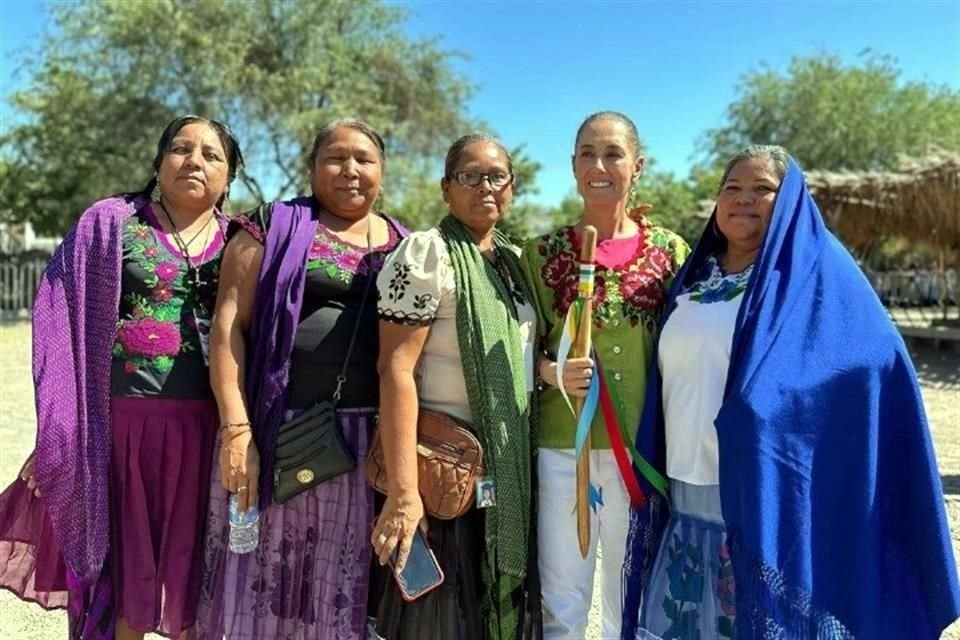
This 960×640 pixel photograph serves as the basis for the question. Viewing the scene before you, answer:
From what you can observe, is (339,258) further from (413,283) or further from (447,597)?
(447,597)

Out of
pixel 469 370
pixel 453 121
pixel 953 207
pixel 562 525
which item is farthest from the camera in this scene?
pixel 453 121

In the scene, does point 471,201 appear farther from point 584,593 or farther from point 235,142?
point 584,593

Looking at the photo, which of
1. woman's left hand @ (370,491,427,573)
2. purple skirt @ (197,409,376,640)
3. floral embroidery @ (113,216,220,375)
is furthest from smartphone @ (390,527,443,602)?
floral embroidery @ (113,216,220,375)

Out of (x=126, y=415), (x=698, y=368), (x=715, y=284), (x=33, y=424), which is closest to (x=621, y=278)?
(x=715, y=284)

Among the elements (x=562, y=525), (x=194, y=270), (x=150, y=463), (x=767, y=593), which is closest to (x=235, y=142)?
(x=194, y=270)

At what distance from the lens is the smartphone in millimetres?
2236

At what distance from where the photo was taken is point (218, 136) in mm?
2678

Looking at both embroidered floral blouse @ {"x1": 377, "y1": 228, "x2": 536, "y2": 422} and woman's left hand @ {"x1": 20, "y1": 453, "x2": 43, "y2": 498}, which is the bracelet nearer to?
embroidered floral blouse @ {"x1": 377, "y1": 228, "x2": 536, "y2": 422}

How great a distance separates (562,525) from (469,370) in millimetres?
582

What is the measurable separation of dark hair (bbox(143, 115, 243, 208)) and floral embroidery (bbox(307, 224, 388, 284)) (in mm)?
505

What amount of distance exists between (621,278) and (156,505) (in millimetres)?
1656

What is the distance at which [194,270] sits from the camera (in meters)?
2.57

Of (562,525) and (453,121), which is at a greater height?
(453,121)

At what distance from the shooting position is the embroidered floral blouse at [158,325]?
250cm
